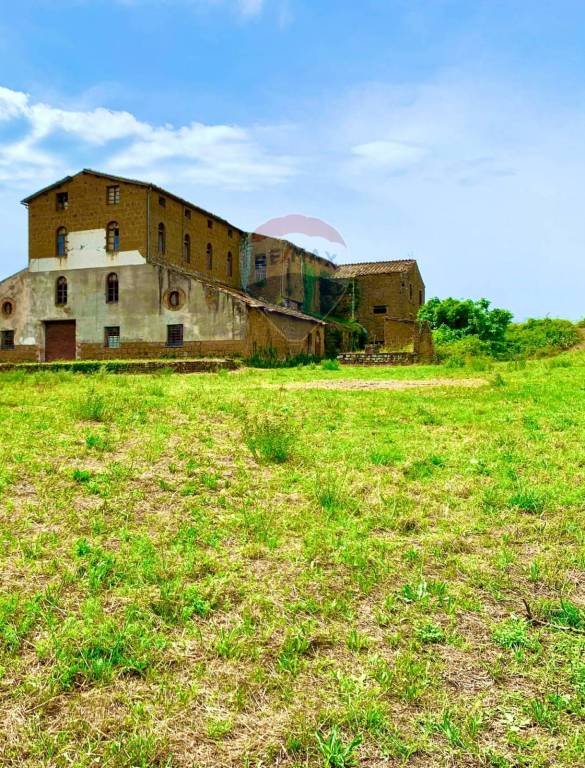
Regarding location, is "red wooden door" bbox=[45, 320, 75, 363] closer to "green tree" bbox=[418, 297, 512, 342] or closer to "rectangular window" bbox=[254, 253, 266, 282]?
"rectangular window" bbox=[254, 253, 266, 282]

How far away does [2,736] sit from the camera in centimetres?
382

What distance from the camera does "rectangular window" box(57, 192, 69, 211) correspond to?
3800cm

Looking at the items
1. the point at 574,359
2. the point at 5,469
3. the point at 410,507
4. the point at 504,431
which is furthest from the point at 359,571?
the point at 574,359

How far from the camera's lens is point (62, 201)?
38.3m

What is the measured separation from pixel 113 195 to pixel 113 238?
2573mm

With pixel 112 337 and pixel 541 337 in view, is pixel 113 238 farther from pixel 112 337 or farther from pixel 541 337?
pixel 541 337

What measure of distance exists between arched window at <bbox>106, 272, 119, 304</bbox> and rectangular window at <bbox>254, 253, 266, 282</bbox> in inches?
478

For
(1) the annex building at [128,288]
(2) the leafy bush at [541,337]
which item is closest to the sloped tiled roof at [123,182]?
(1) the annex building at [128,288]

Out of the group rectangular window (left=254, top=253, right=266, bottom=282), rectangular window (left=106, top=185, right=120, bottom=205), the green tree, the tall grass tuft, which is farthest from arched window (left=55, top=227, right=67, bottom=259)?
the tall grass tuft

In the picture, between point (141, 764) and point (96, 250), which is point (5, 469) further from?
point (96, 250)

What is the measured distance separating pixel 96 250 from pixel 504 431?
32.0 m

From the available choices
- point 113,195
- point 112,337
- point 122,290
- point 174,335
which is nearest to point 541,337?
point 174,335

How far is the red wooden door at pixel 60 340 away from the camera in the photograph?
38000mm

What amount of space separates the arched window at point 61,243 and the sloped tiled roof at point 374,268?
930 inches
